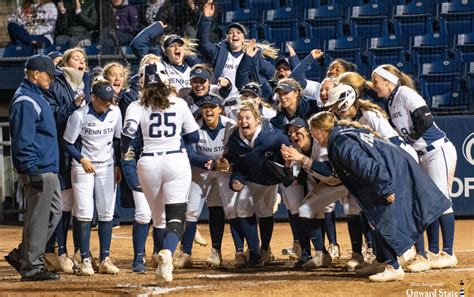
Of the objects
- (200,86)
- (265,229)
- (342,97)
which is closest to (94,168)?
(200,86)

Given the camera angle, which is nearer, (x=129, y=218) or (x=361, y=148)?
(x=361, y=148)

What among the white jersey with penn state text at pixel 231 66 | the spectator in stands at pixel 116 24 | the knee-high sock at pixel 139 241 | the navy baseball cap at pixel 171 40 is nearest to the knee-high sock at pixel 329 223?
the knee-high sock at pixel 139 241

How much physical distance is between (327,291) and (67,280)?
A: 235 centimetres

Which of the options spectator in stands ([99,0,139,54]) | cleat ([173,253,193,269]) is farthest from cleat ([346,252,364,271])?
spectator in stands ([99,0,139,54])

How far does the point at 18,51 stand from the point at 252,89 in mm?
7287

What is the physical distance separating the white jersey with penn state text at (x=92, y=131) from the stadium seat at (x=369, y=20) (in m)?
7.46

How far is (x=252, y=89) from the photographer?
1008 cm

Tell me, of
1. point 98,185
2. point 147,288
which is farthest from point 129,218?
point 147,288

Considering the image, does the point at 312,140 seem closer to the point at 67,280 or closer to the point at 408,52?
the point at 67,280

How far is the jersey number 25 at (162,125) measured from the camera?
8.41 metres

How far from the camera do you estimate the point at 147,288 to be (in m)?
8.18

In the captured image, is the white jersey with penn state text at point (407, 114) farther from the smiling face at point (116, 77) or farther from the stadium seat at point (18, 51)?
the stadium seat at point (18, 51)

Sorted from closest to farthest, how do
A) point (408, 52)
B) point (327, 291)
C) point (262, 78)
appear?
point (327, 291) < point (262, 78) < point (408, 52)

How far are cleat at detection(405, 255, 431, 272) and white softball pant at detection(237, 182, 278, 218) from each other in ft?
4.99
